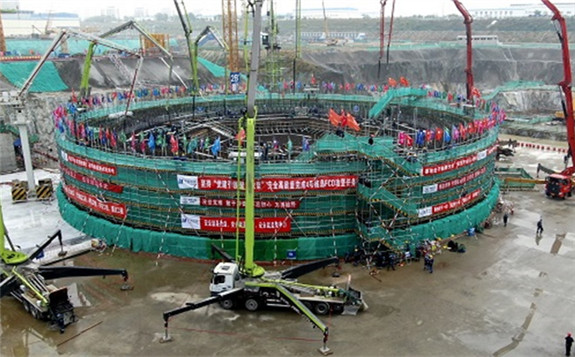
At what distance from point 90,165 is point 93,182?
5.02 feet

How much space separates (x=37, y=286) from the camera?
1296 inches

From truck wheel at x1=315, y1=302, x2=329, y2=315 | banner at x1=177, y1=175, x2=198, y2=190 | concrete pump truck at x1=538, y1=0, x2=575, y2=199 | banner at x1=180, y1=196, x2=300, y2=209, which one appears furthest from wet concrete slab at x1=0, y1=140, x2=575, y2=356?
concrete pump truck at x1=538, y1=0, x2=575, y2=199

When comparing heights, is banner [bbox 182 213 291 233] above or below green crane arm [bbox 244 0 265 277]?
below

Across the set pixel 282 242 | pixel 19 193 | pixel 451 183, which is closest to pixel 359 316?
pixel 282 242

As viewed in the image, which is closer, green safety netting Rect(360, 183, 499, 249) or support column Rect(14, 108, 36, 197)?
green safety netting Rect(360, 183, 499, 249)

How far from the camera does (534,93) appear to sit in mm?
126312

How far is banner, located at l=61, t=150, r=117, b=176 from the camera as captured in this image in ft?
144

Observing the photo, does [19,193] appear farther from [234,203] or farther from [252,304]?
[252,304]

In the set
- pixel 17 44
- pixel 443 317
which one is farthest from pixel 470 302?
pixel 17 44

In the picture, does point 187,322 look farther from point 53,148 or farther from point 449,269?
point 53,148

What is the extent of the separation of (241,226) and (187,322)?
10.7 metres

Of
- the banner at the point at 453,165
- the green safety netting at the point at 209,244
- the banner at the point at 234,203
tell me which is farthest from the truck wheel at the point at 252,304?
the banner at the point at 453,165

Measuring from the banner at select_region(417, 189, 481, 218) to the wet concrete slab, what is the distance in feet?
12.0

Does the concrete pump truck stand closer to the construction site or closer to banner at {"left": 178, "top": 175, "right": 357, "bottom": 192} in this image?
the construction site
